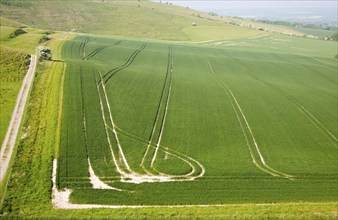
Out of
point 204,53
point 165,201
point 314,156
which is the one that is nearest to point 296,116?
point 314,156

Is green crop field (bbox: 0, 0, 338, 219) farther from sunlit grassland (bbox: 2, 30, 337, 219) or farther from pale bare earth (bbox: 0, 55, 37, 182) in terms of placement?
pale bare earth (bbox: 0, 55, 37, 182)

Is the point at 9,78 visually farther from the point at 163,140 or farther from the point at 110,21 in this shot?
the point at 110,21

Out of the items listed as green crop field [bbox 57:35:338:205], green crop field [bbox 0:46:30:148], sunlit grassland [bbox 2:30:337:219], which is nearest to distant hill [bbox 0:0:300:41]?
green crop field [bbox 57:35:338:205]

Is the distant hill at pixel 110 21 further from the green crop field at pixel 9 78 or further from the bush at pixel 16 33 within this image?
the green crop field at pixel 9 78

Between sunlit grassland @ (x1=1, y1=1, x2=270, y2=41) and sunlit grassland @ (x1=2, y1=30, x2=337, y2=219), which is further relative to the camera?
sunlit grassland @ (x1=1, y1=1, x2=270, y2=41)

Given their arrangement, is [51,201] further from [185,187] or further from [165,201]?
[185,187]

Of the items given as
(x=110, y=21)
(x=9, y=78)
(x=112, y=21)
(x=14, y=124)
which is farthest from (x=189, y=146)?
(x=112, y=21)
